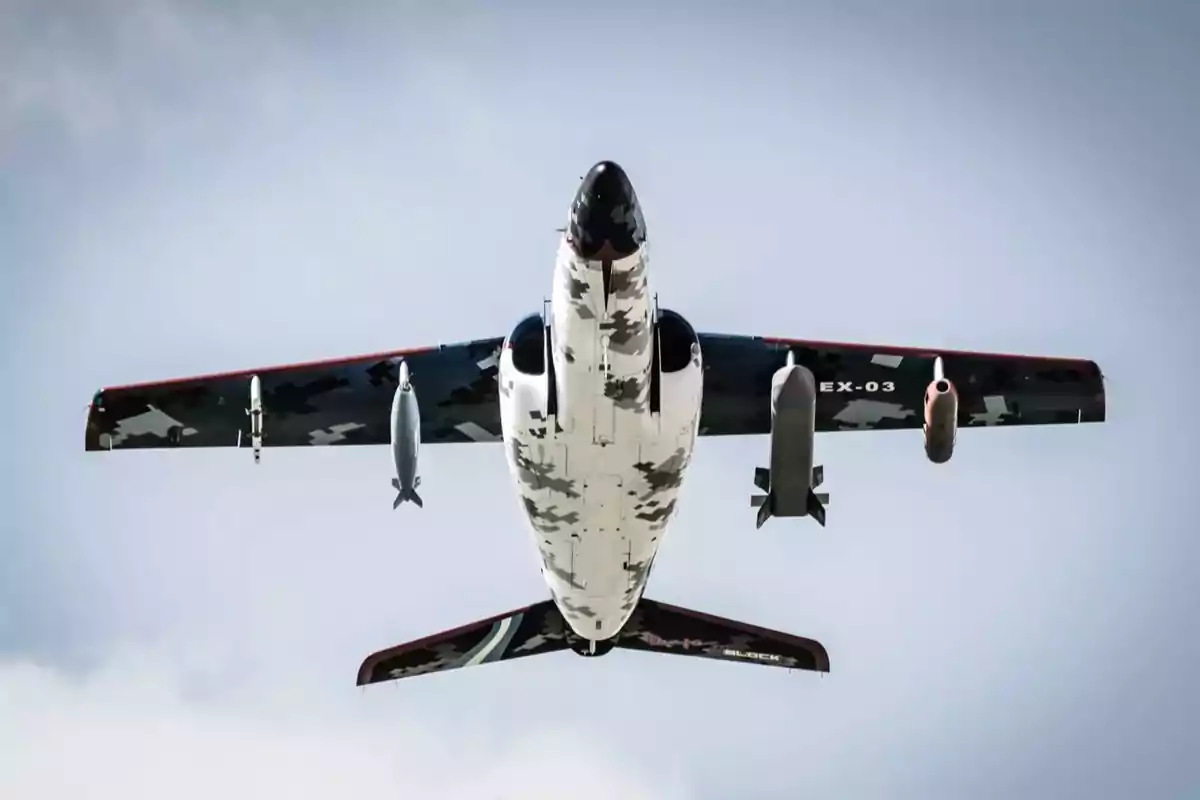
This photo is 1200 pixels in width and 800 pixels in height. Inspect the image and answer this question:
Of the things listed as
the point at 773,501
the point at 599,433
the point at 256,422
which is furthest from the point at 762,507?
the point at 256,422

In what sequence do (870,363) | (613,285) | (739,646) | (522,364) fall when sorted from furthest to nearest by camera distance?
(739,646), (870,363), (522,364), (613,285)

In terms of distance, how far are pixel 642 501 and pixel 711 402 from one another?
510 cm

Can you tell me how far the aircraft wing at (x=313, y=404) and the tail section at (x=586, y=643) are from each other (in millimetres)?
4174

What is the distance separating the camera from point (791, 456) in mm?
25469

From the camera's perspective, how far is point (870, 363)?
29141 mm

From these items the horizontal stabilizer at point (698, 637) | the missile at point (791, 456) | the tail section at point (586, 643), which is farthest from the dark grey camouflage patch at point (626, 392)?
the horizontal stabilizer at point (698, 637)

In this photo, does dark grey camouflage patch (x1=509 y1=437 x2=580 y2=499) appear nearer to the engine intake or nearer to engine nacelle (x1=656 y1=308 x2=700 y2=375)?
the engine intake

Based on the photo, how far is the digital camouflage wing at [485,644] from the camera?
1196 inches

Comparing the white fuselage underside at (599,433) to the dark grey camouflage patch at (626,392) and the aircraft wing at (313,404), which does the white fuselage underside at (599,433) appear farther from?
the aircraft wing at (313,404)

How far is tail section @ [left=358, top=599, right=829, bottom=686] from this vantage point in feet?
99.8

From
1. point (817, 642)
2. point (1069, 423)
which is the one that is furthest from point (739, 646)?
point (1069, 423)

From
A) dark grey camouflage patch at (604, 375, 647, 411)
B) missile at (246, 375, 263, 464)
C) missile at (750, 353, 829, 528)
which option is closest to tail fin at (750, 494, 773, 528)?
missile at (750, 353, 829, 528)

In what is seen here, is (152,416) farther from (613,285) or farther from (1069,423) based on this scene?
(1069,423)

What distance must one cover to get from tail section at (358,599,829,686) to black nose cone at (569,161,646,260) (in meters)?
11.0
